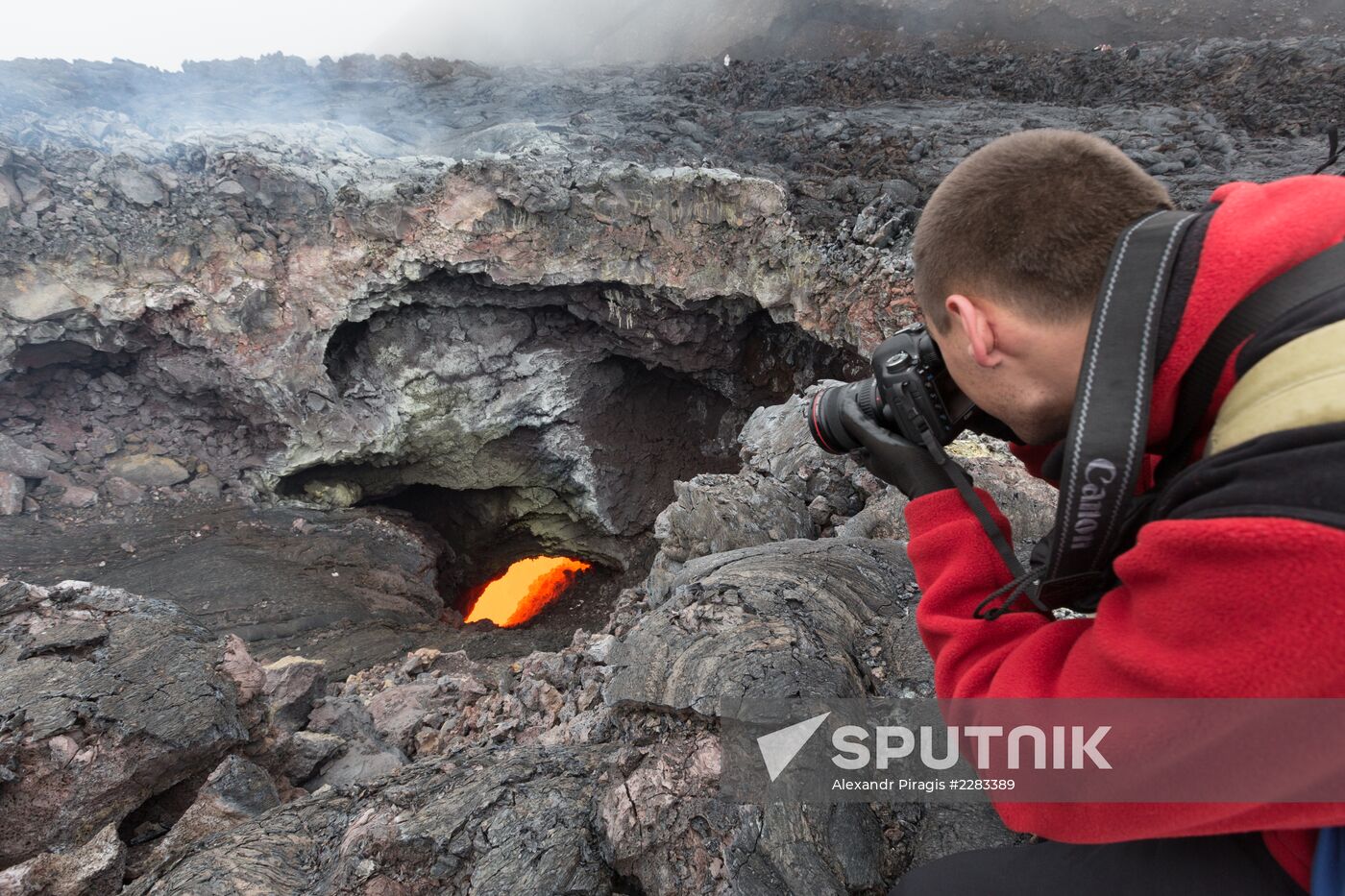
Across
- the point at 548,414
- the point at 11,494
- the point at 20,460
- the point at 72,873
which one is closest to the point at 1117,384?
the point at 72,873

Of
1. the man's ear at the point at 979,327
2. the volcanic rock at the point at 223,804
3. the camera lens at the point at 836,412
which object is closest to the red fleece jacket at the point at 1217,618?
the man's ear at the point at 979,327

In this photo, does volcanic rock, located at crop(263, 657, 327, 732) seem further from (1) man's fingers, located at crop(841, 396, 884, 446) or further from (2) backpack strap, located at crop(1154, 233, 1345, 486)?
(2) backpack strap, located at crop(1154, 233, 1345, 486)

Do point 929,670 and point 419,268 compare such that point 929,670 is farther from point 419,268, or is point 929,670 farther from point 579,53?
point 579,53

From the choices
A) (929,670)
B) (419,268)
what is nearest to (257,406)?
(419,268)

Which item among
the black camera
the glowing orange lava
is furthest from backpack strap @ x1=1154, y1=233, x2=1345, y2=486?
the glowing orange lava

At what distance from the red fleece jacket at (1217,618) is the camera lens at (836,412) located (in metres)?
0.88

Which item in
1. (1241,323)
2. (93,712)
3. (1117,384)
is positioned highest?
(1241,323)

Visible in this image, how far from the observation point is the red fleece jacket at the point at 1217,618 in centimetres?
77

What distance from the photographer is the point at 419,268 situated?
981 cm

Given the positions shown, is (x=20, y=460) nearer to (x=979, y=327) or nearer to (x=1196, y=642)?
(x=979, y=327)

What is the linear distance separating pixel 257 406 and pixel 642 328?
6.67 metres

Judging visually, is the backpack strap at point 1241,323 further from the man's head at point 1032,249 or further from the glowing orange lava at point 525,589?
the glowing orange lava at point 525,589

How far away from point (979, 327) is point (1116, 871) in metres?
1.15

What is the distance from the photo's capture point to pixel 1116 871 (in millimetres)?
1248
